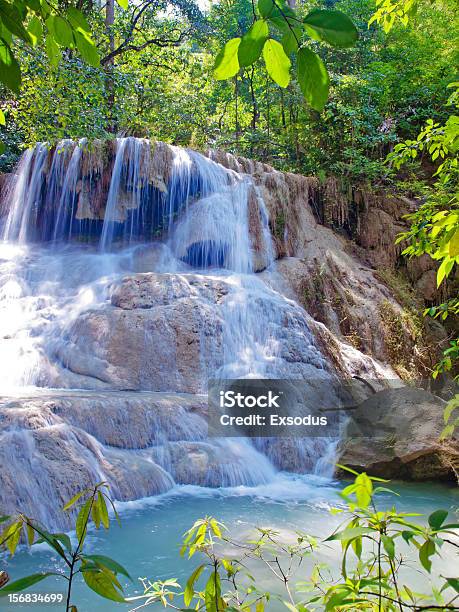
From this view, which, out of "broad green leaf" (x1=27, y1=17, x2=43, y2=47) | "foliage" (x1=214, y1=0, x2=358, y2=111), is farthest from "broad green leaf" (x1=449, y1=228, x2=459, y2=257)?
"broad green leaf" (x1=27, y1=17, x2=43, y2=47)

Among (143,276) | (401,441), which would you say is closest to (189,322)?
(143,276)

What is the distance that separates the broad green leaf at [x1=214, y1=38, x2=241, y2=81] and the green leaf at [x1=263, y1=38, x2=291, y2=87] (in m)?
0.05

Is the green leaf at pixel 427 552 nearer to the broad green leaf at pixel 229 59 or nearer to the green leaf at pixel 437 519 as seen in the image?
the green leaf at pixel 437 519

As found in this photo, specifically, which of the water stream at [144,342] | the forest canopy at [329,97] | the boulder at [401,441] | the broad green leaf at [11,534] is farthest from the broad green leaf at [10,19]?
the forest canopy at [329,97]

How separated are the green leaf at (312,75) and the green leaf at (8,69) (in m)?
0.54

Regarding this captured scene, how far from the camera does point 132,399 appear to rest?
246 inches

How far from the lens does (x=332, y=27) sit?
2.62 feet

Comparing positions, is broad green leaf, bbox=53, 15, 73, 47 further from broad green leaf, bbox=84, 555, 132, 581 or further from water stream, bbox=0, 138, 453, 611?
water stream, bbox=0, 138, 453, 611

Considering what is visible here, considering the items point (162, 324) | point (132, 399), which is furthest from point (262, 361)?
point (132, 399)

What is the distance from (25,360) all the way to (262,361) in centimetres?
363

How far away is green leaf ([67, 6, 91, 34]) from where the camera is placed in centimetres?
119

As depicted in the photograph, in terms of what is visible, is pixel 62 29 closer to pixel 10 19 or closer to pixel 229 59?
pixel 10 19

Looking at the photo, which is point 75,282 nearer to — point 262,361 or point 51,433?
point 262,361

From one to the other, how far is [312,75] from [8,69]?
581 mm
